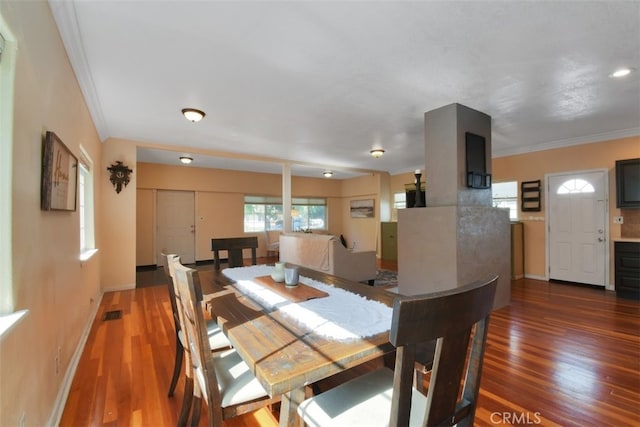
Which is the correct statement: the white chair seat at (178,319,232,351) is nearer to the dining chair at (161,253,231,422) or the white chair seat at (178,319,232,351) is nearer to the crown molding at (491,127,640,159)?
the dining chair at (161,253,231,422)

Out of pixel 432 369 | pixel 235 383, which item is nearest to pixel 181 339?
pixel 235 383

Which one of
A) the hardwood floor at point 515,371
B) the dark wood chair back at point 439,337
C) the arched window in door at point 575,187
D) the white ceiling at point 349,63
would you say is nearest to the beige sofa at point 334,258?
the white ceiling at point 349,63

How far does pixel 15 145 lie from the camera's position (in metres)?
1.21

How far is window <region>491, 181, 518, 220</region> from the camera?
18.1 feet

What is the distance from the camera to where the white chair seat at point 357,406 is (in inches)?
38.9

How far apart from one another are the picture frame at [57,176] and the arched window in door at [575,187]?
21.8ft

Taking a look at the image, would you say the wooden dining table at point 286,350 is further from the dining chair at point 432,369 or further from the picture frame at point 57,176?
the picture frame at point 57,176

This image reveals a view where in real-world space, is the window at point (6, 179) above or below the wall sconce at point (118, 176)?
below

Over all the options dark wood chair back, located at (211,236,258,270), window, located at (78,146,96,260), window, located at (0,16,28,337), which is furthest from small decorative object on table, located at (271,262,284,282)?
window, located at (78,146,96,260)

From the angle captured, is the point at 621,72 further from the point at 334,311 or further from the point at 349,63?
the point at 334,311

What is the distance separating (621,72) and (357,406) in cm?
363

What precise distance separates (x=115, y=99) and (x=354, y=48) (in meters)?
2.71

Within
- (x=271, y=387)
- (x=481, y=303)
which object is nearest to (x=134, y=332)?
(x=271, y=387)

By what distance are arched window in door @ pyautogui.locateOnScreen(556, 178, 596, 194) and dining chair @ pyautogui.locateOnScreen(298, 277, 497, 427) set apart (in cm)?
540
